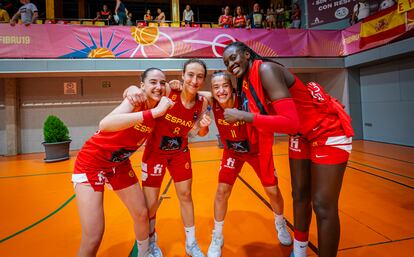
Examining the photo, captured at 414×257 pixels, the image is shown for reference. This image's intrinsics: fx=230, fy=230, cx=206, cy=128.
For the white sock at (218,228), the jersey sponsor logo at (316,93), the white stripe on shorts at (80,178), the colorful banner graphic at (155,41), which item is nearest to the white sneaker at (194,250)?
the white sock at (218,228)

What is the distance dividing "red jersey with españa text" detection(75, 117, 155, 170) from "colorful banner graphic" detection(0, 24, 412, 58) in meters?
7.03

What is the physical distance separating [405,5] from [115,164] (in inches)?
368

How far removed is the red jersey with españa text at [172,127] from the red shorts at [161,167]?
7 cm

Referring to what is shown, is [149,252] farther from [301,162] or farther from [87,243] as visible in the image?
[301,162]

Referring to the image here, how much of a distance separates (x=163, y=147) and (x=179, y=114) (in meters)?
0.40

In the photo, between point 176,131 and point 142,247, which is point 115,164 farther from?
point 142,247

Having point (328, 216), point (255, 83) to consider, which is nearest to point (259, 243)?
point (328, 216)

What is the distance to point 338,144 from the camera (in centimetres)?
180

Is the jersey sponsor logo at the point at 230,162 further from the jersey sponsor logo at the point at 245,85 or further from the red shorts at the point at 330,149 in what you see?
the jersey sponsor logo at the point at 245,85

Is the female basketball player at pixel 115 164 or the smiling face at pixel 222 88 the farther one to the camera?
the smiling face at pixel 222 88

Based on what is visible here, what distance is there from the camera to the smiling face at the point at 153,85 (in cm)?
215

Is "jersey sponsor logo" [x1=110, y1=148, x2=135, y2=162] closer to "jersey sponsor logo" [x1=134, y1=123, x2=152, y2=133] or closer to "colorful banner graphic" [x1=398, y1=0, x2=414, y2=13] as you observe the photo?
"jersey sponsor logo" [x1=134, y1=123, x2=152, y2=133]

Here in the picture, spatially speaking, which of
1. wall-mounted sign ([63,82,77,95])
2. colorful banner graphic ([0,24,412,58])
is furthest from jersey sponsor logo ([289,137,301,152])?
wall-mounted sign ([63,82,77,95])

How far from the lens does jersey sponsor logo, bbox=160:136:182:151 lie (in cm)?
249
